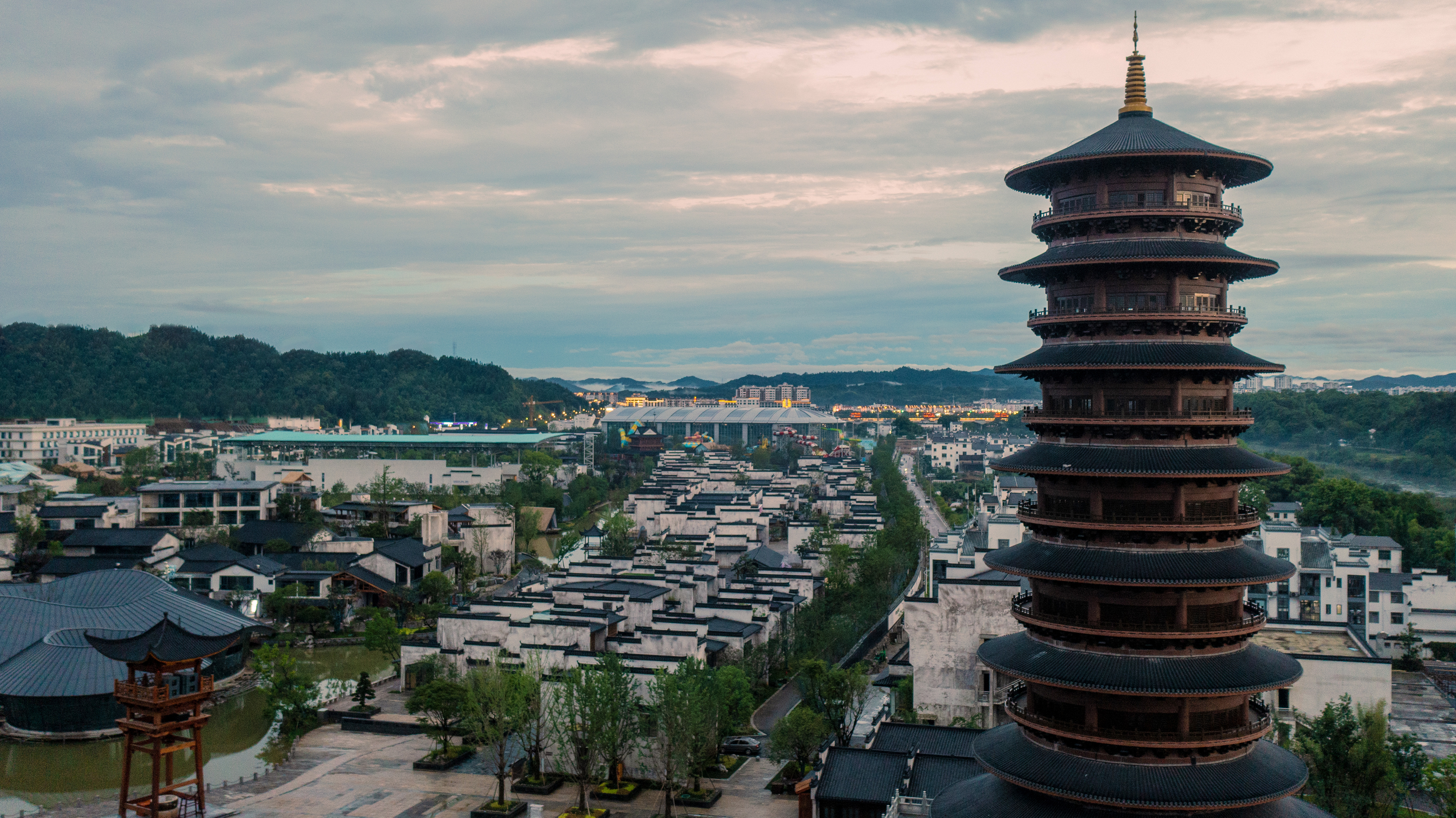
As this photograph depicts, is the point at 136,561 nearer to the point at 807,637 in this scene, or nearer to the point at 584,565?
the point at 584,565

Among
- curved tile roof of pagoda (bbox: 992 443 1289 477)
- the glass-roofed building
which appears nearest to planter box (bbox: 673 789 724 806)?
curved tile roof of pagoda (bbox: 992 443 1289 477)

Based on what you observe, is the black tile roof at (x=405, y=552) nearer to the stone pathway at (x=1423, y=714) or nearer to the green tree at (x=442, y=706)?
the green tree at (x=442, y=706)

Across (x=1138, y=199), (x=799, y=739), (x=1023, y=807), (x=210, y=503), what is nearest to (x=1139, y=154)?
(x=1138, y=199)

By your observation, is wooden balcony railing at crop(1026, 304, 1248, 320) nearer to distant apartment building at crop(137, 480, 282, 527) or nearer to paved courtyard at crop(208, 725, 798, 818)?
paved courtyard at crop(208, 725, 798, 818)

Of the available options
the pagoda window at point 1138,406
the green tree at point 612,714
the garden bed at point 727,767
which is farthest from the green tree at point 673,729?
the pagoda window at point 1138,406

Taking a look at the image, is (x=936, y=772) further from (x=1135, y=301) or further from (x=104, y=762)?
(x=104, y=762)
